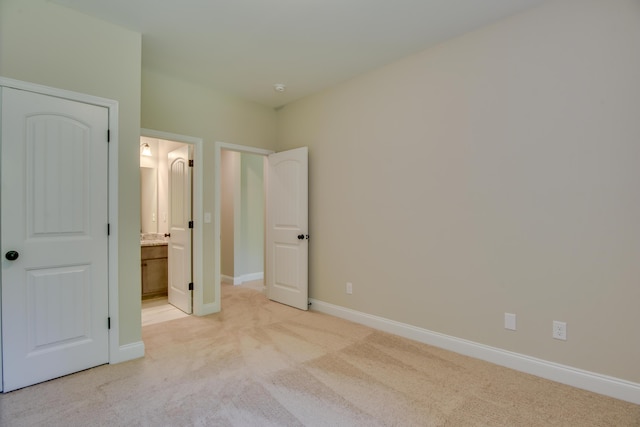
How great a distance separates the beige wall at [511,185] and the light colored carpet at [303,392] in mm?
338

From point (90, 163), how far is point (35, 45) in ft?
Answer: 2.82

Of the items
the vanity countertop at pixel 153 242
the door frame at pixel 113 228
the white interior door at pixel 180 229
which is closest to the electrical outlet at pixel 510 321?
the door frame at pixel 113 228

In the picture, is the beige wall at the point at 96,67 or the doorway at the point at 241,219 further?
the doorway at the point at 241,219

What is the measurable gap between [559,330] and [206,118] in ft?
13.1

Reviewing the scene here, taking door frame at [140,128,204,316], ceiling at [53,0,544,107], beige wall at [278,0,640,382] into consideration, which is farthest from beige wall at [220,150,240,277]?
beige wall at [278,0,640,382]

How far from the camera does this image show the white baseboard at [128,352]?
2510mm

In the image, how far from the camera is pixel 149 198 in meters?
5.03

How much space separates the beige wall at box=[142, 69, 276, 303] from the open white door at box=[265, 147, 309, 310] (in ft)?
1.70

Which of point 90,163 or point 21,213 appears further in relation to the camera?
point 90,163

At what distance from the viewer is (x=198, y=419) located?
5.97 ft

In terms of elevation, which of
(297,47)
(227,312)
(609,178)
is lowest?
(227,312)

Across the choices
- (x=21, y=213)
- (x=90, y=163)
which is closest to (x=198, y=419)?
(x=21, y=213)

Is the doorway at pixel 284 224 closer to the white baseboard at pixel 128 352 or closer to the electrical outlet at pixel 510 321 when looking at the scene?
the white baseboard at pixel 128 352

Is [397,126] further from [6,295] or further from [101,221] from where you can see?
[6,295]
